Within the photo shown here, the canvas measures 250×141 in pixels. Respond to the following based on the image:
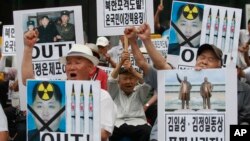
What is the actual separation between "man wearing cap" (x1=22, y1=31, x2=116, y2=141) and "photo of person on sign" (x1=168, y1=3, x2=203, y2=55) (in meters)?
1.33

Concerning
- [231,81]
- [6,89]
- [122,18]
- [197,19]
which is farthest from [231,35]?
[6,89]

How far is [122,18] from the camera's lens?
310 inches

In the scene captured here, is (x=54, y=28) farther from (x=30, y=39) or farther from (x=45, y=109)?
(x=45, y=109)

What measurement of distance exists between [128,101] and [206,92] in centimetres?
229

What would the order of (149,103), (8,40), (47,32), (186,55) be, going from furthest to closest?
(8,40) → (149,103) → (47,32) → (186,55)

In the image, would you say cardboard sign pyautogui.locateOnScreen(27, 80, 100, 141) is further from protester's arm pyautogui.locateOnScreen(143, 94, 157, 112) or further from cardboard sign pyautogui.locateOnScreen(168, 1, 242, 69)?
protester's arm pyautogui.locateOnScreen(143, 94, 157, 112)

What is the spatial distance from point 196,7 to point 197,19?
12cm

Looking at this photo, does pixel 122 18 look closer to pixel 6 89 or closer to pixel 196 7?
pixel 196 7

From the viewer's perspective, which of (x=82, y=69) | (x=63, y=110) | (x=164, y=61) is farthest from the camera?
(x=164, y=61)

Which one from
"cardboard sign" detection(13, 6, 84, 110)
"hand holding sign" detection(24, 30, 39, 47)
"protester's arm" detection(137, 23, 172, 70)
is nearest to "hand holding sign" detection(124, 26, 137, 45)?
"protester's arm" detection(137, 23, 172, 70)

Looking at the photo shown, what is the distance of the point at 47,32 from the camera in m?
7.68

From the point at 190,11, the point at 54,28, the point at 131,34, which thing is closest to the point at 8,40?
the point at 54,28

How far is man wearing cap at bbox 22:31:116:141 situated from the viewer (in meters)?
5.89

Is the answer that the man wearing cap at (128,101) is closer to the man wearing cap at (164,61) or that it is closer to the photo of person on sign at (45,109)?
the man wearing cap at (164,61)
